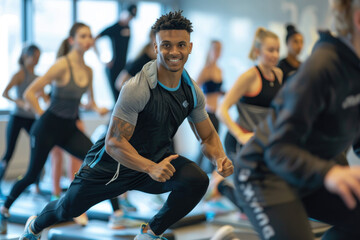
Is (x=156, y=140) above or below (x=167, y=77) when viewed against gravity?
below

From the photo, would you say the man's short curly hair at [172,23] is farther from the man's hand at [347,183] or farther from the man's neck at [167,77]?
the man's hand at [347,183]

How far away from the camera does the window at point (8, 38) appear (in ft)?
21.4

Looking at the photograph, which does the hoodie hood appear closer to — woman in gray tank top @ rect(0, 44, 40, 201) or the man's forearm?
the man's forearm

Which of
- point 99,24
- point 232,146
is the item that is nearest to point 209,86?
point 232,146

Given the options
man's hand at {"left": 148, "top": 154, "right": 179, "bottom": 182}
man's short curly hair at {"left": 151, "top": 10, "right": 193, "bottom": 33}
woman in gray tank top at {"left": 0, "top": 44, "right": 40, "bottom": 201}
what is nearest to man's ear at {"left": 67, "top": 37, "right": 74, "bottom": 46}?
woman in gray tank top at {"left": 0, "top": 44, "right": 40, "bottom": 201}

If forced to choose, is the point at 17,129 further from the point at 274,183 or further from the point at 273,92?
the point at 274,183

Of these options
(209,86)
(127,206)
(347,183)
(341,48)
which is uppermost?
(341,48)

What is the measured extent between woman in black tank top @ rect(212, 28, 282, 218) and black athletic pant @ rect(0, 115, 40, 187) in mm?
2077

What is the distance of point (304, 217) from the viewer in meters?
1.73

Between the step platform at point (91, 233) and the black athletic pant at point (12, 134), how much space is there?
1.14 meters

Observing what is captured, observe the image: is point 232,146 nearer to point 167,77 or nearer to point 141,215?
point 141,215

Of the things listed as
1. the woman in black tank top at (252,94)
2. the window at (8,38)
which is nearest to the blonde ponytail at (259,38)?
the woman in black tank top at (252,94)

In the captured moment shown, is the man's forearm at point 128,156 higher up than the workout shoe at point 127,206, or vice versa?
the man's forearm at point 128,156

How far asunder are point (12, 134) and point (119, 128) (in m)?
2.58
